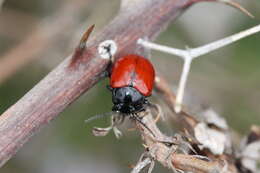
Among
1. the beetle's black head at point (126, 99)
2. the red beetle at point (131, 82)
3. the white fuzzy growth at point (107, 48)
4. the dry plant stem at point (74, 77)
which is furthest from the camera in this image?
the beetle's black head at point (126, 99)

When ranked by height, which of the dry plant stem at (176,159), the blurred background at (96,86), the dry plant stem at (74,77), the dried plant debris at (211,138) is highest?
the blurred background at (96,86)

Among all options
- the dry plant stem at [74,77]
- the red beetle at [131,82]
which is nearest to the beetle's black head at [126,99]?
the red beetle at [131,82]

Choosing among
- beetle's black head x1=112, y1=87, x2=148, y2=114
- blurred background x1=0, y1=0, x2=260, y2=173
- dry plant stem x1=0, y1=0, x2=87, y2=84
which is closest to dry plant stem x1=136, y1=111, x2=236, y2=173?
beetle's black head x1=112, y1=87, x2=148, y2=114

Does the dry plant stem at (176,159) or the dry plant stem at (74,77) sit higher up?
the dry plant stem at (74,77)

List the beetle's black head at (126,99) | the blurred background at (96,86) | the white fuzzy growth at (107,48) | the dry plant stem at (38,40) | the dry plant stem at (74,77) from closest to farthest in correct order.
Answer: the dry plant stem at (74,77) → the white fuzzy growth at (107,48) → the beetle's black head at (126,99) → the dry plant stem at (38,40) → the blurred background at (96,86)

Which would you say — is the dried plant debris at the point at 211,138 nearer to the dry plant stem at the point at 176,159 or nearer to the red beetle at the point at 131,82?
the dry plant stem at the point at 176,159

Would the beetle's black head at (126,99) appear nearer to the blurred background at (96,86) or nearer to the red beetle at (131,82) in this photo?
the red beetle at (131,82)

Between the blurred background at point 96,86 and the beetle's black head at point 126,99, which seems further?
the blurred background at point 96,86

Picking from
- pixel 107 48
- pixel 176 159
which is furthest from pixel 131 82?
pixel 176 159
